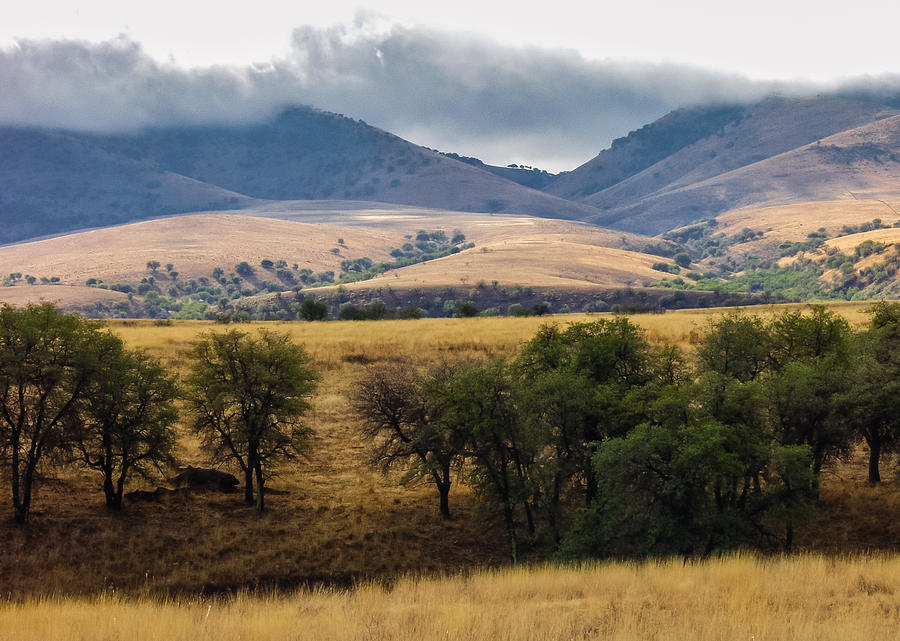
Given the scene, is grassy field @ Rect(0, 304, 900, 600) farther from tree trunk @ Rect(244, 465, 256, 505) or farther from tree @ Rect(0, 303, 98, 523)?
tree @ Rect(0, 303, 98, 523)

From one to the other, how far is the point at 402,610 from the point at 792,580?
320 inches

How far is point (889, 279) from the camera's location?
197625mm

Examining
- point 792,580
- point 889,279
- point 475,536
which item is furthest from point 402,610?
point 889,279

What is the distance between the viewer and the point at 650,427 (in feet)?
82.1

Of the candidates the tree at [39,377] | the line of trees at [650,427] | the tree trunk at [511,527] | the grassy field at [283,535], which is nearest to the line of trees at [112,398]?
the tree at [39,377]

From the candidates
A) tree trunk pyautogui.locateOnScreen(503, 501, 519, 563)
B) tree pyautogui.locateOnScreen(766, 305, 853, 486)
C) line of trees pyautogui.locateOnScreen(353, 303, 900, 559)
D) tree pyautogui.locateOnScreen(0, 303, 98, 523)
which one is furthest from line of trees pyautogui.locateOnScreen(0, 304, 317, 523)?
tree pyautogui.locateOnScreen(766, 305, 853, 486)

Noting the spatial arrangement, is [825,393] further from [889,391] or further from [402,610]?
[402,610]

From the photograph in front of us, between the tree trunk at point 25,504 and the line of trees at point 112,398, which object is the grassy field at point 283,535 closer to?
the tree trunk at point 25,504

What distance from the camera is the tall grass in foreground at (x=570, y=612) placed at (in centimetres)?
1170

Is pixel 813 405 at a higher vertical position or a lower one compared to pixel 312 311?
lower

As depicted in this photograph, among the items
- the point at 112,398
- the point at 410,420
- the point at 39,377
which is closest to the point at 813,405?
the point at 410,420

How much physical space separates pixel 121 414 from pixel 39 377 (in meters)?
5.09

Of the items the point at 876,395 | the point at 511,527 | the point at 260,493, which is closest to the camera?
the point at 876,395

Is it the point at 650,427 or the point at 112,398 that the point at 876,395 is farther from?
the point at 112,398
